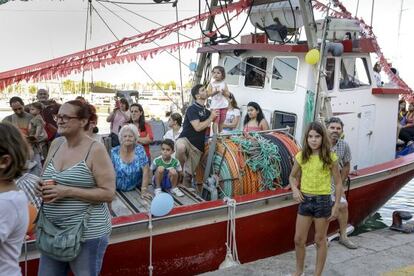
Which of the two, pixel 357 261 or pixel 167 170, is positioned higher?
pixel 167 170

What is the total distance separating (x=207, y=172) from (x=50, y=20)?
21.5 meters

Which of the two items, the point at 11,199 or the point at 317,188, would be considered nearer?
the point at 11,199

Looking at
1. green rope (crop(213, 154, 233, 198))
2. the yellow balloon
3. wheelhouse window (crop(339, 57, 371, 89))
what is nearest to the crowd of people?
green rope (crop(213, 154, 233, 198))

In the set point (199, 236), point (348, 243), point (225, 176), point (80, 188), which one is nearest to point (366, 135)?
point (348, 243)

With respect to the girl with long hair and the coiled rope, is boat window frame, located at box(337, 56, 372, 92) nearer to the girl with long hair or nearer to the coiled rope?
the girl with long hair

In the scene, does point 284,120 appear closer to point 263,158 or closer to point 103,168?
point 263,158

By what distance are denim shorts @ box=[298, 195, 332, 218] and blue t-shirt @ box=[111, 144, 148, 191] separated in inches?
73.6

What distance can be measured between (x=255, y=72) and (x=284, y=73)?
0.62 m

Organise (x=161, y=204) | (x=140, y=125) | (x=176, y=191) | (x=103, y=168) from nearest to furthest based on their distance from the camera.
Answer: (x=103, y=168) < (x=161, y=204) < (x=176, y=191) < (x=140, y=125)

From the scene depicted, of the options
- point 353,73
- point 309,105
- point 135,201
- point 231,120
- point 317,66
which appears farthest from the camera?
point 353,73

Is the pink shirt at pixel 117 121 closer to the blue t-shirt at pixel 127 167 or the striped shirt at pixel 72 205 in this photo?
the blue t-shirt at pixel 127 167

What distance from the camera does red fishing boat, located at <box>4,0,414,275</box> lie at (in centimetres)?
448

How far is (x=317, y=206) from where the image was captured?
4094mm

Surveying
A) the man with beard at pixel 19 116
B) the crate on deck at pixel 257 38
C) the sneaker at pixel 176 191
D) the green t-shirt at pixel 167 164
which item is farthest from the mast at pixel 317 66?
the man with beard at pixel 19 116
